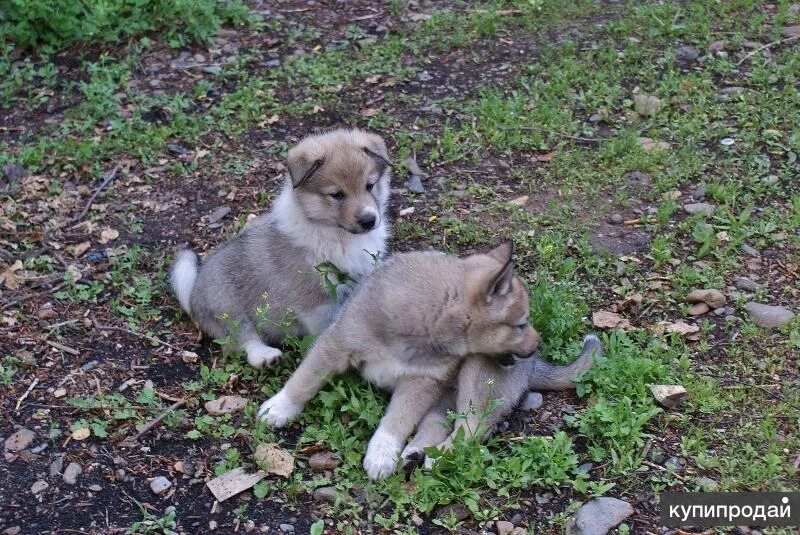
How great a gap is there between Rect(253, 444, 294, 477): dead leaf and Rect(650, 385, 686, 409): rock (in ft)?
5.86

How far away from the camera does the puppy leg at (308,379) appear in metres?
4.55

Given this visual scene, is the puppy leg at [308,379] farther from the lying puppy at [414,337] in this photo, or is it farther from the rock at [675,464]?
the rock at [675,464]

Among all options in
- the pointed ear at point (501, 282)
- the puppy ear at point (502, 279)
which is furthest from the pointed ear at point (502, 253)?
the pointed ear at point (501, 282)

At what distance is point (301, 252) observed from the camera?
520 cm

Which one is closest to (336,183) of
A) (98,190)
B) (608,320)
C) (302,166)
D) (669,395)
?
(302,166)

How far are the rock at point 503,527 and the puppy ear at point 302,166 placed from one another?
2.09 m

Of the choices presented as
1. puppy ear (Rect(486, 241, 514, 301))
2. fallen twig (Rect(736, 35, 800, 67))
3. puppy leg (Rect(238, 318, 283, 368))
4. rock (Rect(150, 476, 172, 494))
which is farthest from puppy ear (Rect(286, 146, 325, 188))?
fallen twig (Rect(736, 35, 800, 67))

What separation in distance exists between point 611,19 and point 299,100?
9.38 ft

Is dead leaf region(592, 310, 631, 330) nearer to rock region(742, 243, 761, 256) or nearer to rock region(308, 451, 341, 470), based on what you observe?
rock region(742, 243, 761, 256)

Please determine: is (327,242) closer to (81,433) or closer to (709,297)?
(81,433)

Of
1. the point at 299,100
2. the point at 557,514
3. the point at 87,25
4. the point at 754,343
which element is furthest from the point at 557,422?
the point at 87,25

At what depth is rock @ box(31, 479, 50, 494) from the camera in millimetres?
4191

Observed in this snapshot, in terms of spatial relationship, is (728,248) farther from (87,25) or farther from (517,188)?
(87,25)

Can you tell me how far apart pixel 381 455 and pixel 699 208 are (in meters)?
2.90
